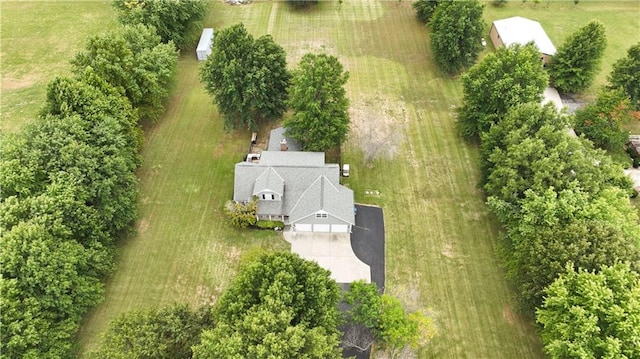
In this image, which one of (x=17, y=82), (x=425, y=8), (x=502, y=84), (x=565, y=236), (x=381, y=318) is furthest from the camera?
(x=425, y=8)

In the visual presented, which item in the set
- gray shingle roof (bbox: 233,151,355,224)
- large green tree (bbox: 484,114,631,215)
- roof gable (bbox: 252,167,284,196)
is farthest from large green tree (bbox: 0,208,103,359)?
large green tree (bbox: 484,114,631,215)

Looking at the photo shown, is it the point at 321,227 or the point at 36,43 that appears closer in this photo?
the point at 321,227

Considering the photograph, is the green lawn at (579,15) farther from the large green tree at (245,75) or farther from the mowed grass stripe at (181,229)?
the mowed grass stripe at (181,229)

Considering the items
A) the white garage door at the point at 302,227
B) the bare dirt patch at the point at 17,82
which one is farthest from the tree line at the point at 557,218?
the bare dirt patch at the point at 17,82

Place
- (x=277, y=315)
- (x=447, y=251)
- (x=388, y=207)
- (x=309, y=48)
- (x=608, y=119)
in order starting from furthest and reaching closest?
(x=309, y=48) → (x=608, y=119) → (x=388, y=207) → (x=447, y=251) → (x=277, y=315)

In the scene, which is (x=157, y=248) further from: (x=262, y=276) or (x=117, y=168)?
(x=262, y=276)

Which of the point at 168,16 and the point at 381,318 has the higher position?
the point at 168,16

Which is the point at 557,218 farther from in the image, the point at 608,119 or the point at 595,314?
the point at 608,119

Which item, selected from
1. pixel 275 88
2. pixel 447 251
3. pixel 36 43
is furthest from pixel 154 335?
pixel 36 43
